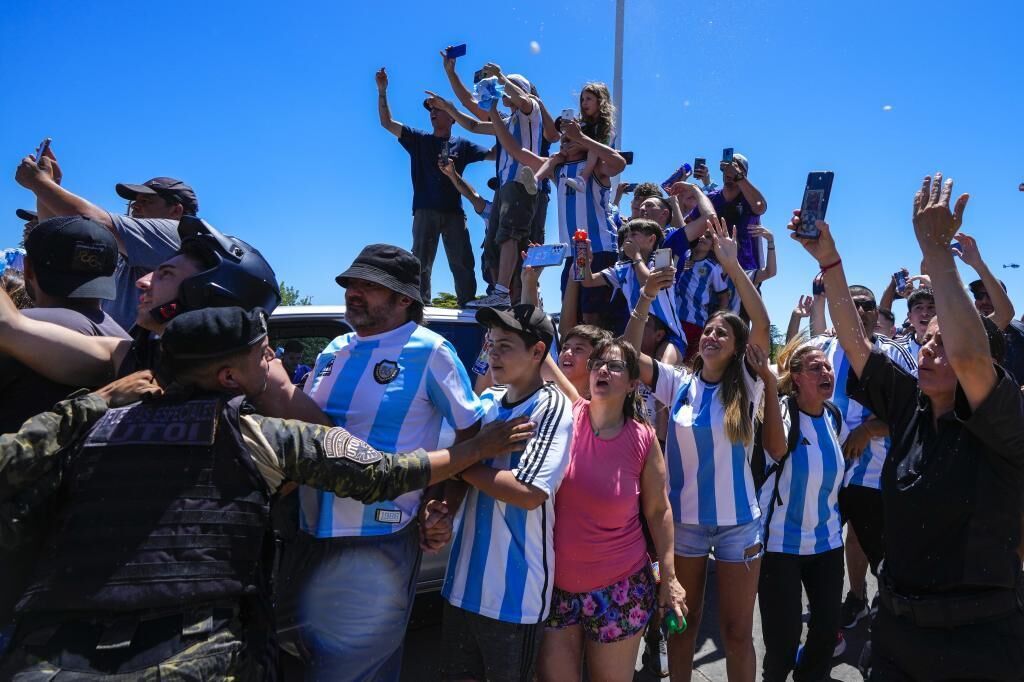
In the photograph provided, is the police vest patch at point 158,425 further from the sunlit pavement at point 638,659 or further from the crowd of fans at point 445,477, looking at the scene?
the sunlit pavement at point 638,659

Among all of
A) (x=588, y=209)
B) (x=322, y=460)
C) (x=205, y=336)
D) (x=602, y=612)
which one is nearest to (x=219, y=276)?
(x=205, y=336)

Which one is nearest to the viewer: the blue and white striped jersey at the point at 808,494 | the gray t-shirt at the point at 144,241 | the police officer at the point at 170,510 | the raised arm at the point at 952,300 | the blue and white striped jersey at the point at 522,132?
the police officer at the point at 170,510

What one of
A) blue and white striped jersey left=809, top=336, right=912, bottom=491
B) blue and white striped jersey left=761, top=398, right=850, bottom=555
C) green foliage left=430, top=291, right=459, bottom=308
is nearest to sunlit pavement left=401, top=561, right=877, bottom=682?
blue and white striped jersey left=761, top=398, right=850, bottom=555

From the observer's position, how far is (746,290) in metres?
3.68

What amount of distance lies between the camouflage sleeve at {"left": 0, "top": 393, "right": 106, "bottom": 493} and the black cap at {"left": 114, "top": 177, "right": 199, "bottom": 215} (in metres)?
2.03

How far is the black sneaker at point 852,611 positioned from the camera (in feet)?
15.4

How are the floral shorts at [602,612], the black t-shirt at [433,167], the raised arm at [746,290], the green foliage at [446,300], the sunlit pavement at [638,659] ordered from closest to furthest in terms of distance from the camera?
the floral shorts at [602,612] < the raised arm at [746,290] < the sunlit pavement at [638,659] < the black t-shirt at [433,167] < the green foliage at [446,300]

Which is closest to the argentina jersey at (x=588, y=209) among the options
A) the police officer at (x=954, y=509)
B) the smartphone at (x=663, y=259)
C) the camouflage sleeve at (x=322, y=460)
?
the smartphone at (x=663, y=259)

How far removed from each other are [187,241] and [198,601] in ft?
4.12

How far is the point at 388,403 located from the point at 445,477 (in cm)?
35

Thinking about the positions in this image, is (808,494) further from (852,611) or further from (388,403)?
(388,403)

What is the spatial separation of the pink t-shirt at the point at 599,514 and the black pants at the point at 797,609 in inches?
43.7

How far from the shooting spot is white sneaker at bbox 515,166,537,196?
5.61 metres

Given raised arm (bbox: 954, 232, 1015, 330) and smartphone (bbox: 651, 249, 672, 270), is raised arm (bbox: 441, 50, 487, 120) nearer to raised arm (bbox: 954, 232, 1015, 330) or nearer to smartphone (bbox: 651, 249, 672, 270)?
smartphone (bbox: 651, 249, 672, 270)
